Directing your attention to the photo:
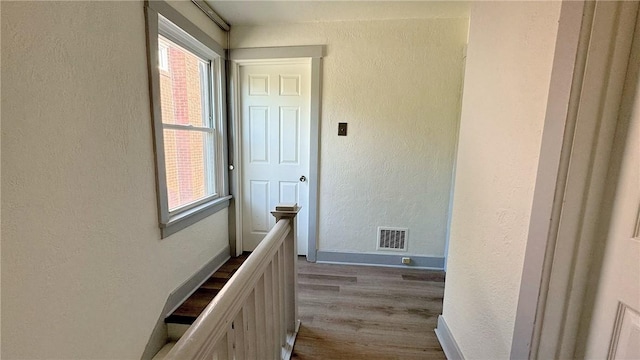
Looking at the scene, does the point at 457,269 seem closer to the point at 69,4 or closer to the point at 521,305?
the point at 521,305

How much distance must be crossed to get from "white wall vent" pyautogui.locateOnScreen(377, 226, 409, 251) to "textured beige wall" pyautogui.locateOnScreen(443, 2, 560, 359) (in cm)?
104

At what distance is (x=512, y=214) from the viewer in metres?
0.93

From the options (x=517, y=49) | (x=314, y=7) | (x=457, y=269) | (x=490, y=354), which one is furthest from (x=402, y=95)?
(x=490, y=354)

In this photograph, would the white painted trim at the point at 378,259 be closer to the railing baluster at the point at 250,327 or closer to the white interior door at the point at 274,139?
the white interior door at the point at 274,139

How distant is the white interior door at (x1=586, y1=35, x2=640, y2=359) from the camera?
2.01 feet

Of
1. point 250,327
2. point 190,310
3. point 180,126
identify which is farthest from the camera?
point 180,126

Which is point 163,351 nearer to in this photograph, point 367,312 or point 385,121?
point 367,312

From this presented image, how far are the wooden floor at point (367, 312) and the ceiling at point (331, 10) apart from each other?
92.1 inches

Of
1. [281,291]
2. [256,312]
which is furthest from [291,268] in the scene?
[256,312]

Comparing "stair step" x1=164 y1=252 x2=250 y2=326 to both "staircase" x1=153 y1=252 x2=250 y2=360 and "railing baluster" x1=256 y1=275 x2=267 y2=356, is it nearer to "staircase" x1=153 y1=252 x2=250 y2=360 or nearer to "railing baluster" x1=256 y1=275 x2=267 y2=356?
"staircase" x1=153 y1=252 x2=250 y2=360

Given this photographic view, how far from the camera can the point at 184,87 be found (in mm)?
2033

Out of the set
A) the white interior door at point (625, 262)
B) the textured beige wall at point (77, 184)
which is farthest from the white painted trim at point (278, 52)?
the white interior door at point (625, 262)

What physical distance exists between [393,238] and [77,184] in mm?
2361

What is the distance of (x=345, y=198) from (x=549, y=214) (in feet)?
5.92
